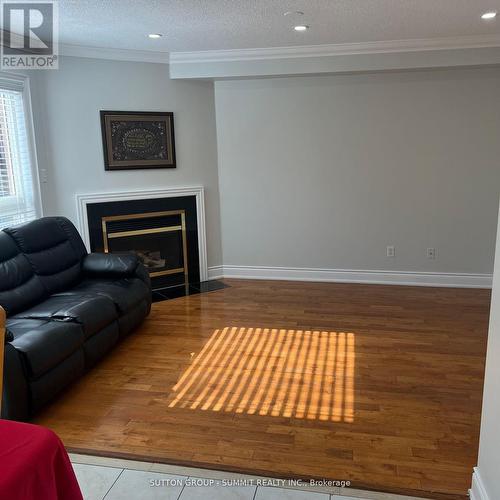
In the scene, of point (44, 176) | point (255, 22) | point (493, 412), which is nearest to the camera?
point (493, 412)

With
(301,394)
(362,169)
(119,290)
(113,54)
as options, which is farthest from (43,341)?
(362,169)

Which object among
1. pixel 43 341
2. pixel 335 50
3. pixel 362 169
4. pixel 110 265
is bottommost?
pixel 43 341

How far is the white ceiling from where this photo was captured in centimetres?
320

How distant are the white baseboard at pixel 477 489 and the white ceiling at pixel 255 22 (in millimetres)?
2896

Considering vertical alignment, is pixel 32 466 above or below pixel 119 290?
above

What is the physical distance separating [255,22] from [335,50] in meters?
1.18

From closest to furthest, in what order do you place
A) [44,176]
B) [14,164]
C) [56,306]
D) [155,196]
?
[56,306] < [14,164] < [44,176] < [155,196]

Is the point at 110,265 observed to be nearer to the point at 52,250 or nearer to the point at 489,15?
the point at 52,250

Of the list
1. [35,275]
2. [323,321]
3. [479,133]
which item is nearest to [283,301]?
[323,321]

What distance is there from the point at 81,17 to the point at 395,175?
10.9 feet

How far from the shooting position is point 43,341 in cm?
271

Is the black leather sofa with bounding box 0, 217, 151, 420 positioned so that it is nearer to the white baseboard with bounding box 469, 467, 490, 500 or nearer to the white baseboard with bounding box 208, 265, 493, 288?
the white baseboard with bounding box 208, 265, 493, 288

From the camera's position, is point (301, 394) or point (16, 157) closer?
point (301, 394)

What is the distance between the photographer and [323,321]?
164 inches
